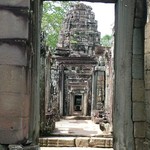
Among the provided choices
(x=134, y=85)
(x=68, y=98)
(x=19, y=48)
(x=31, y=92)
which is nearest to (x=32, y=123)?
(x=31, y=92)

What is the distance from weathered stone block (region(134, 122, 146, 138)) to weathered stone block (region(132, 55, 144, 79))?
0.72 metres

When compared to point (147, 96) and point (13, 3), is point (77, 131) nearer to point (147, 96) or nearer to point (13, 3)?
point (147, 96)

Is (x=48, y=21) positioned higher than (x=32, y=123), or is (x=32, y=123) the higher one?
(x=48, y=21)

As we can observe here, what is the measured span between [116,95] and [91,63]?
12783 mm

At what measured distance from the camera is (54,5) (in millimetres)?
22078

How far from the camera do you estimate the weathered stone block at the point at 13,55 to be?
439 cm

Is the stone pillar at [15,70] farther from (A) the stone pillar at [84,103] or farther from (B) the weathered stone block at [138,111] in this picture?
(A) the stone pillar at [84,103]

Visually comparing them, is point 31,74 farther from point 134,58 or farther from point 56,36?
point 56,36

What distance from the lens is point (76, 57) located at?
1794cm

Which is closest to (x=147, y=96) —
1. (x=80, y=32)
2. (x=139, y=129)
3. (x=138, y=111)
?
(x=138, y=111)

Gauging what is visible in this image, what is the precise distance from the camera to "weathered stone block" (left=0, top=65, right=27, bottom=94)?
14.3ft

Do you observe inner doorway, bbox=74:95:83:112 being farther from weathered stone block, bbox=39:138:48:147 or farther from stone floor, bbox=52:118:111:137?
weathered stone block, bbox=39:138:48:147

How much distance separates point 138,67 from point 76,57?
42.1 ft

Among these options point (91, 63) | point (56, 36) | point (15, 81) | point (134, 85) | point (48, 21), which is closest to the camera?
point (15, 81)
